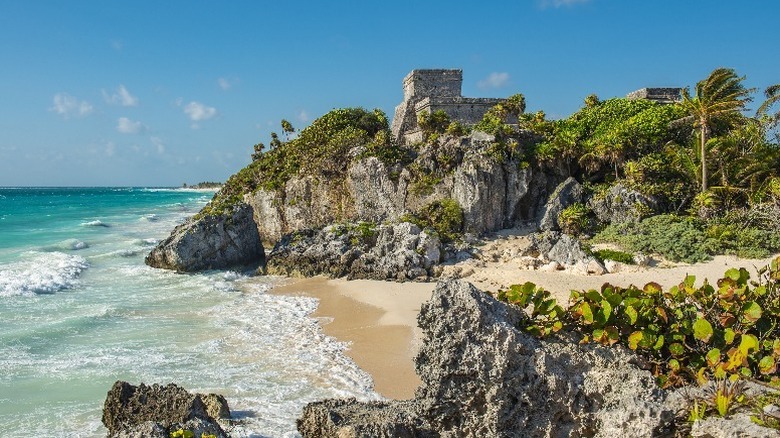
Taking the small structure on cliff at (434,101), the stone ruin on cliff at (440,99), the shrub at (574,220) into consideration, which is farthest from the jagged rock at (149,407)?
the small structure on cliff at (434,101)

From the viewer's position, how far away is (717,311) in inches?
203

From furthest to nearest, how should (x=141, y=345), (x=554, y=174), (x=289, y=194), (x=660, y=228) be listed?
(x=289, y=194) → (x=554, y=174) → (x=660, y=228) → (x=141, y=345)

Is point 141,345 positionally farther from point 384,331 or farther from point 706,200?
point 706,200

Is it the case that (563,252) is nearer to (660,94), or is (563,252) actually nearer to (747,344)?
(747,344)

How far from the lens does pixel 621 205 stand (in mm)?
20938

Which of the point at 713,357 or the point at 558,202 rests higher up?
the point at 558,202

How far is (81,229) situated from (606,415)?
40299mm

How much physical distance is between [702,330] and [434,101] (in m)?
23.9

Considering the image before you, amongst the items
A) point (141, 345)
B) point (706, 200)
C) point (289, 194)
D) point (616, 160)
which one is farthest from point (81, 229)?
point (706, 200)

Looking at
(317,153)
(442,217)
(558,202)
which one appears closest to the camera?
(442,217)

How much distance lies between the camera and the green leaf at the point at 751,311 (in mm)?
4773

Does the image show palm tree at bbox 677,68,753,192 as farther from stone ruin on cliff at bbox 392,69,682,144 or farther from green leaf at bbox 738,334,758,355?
green leaf at bbox 738,334,758,355

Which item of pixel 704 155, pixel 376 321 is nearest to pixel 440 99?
pixel 704 155

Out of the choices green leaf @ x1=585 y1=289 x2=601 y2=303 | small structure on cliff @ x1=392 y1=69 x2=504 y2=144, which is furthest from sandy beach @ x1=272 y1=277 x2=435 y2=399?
small structure on cliff @ x1=392 y1=69 x2=504 y2=144
